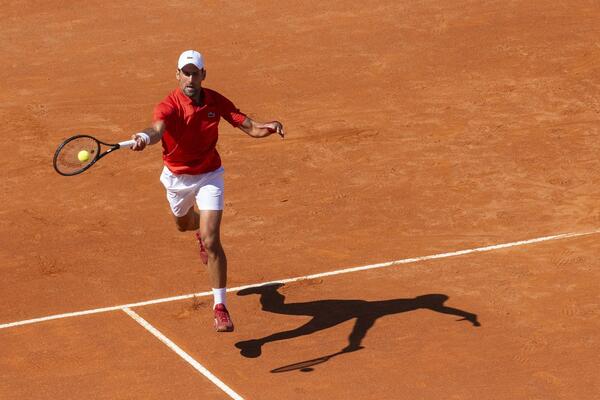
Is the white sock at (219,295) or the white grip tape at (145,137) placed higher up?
the white grip tape at (145,137)

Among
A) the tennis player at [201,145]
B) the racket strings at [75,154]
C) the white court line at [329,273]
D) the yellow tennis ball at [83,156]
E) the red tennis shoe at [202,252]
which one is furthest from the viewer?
the red tennis shoe at [202,252]

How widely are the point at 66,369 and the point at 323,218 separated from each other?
177 inches

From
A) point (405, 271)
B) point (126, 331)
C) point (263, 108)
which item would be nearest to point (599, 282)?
point (405, 271)

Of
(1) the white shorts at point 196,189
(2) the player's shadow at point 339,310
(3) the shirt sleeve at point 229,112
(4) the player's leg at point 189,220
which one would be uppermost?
(3) the shirt sleeve at point 229,112

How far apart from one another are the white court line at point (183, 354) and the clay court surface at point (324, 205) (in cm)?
7

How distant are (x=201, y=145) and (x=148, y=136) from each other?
3.28 ft

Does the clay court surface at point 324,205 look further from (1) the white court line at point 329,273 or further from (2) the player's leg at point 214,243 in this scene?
(2) the player's leg at point 214,243

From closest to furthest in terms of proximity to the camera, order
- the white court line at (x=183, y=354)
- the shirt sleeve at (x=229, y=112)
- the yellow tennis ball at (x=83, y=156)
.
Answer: the white court line at (x=183, y=354) < the yellow tennis ball at (x=83, y=156) < the shirt sleeve at (x=229, y=112)

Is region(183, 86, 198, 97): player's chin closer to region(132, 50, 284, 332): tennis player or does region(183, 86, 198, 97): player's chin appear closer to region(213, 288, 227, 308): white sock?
region(132, 50, 284, 332): tennis player

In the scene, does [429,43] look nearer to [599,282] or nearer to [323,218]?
[323,218]

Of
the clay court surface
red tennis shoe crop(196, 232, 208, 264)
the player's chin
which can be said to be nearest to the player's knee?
the clay court surface

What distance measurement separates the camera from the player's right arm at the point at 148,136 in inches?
413

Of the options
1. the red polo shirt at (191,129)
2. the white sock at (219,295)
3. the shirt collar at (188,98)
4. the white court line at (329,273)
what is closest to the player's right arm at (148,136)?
the red polo shirt at (191,129)

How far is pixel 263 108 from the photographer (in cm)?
1794
